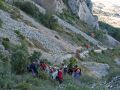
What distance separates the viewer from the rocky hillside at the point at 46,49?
23.2m

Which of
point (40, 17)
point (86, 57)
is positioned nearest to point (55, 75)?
point (86, 57)

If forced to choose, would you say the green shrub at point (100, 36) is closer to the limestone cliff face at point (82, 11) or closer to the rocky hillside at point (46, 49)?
the rocky hillside at point (46, 49)

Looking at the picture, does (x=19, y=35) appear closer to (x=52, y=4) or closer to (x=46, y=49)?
(x=46, y=49)

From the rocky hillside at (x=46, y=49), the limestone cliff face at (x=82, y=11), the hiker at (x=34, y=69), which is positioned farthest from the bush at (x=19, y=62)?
the limestone cliff face at (x=82, y=11)

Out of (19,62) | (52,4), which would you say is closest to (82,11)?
(52,4)

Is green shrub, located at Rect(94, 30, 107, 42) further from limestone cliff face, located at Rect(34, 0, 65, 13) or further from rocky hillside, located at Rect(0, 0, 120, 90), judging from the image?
limestone cliff face, located at Rect(34, 0, 65, 13)

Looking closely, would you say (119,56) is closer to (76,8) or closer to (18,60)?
(76,8)

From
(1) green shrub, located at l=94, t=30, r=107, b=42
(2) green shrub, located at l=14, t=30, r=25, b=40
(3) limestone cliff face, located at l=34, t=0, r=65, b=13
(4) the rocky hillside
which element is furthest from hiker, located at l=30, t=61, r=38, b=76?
(1) green shrub, located at l=94, t=30, r=107, b=42

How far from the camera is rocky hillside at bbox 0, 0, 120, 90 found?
76.0 ft

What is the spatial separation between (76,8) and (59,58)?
58.0 m

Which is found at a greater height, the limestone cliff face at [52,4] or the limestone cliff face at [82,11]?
the limestone cliff face at [52,4]

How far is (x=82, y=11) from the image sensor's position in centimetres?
10644

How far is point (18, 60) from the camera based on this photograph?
28.7 meters

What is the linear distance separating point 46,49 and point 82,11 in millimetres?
60150
